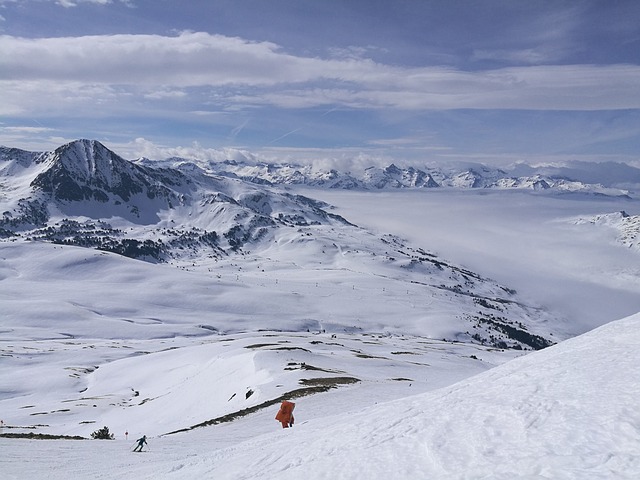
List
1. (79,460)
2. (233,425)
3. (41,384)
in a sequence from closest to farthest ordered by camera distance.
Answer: (79,460) < (233,425) < (41,384)

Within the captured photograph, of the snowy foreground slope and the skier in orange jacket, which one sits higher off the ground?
the snowy foreground slope

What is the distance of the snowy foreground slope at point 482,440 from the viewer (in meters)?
12.4

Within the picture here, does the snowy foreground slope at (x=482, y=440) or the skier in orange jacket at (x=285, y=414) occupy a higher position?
the snowy foreground slope at (x=482, y=440)

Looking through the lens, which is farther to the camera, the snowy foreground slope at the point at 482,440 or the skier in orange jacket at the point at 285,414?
the skier in orange jacket at the point at 285,414

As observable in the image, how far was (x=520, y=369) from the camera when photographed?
21969mm

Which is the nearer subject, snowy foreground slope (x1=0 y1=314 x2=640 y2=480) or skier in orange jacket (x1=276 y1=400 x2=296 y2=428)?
snowy foreground slope (x1=0 y1=314 x2=640 y2=480)

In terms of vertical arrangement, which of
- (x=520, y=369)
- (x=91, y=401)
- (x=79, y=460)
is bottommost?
(x=91, y=401)

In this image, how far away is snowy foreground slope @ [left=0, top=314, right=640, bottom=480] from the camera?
489 inches

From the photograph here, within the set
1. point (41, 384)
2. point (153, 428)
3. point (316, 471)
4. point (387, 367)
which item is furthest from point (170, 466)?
point (41, 384)

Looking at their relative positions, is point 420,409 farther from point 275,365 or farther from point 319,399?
point 275,365

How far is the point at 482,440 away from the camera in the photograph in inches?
563

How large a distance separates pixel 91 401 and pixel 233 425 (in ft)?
160

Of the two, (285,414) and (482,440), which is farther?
(285,414)

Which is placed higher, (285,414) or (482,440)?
(482,440)
